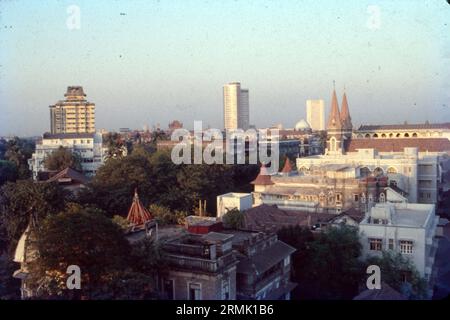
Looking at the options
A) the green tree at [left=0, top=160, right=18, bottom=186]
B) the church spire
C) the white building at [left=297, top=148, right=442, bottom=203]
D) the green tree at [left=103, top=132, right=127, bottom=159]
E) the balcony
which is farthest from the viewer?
the church spire

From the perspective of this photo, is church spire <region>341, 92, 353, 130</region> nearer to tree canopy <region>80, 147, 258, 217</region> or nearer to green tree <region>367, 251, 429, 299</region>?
tree canopy <region>80, 147, 258, 217</region>

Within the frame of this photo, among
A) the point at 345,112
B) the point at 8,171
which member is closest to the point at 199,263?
the point at 8,171

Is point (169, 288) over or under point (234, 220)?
under

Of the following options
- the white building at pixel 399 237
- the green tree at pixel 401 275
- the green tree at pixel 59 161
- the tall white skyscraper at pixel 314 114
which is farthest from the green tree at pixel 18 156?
the tall white skyscraper at pixel 314 114

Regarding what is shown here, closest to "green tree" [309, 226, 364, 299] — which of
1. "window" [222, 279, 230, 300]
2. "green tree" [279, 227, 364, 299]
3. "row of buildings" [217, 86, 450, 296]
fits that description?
"green tree" [279, 227, 364, 299]

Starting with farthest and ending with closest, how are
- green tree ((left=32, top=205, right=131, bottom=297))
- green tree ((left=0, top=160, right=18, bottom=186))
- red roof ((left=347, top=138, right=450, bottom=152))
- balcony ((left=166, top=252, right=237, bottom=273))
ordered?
red roof ((left=347, top=138, right=450, bottom=152)) < green tree ((left=0, top=160, right=18, bottom=186)) < balcony ((left=166, top=252, right=237, bottom=273)) < green tree ((left=32, top=205, right=131, bottom=297))

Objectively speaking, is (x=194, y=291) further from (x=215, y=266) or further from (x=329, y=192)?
(x=329, y=192)
